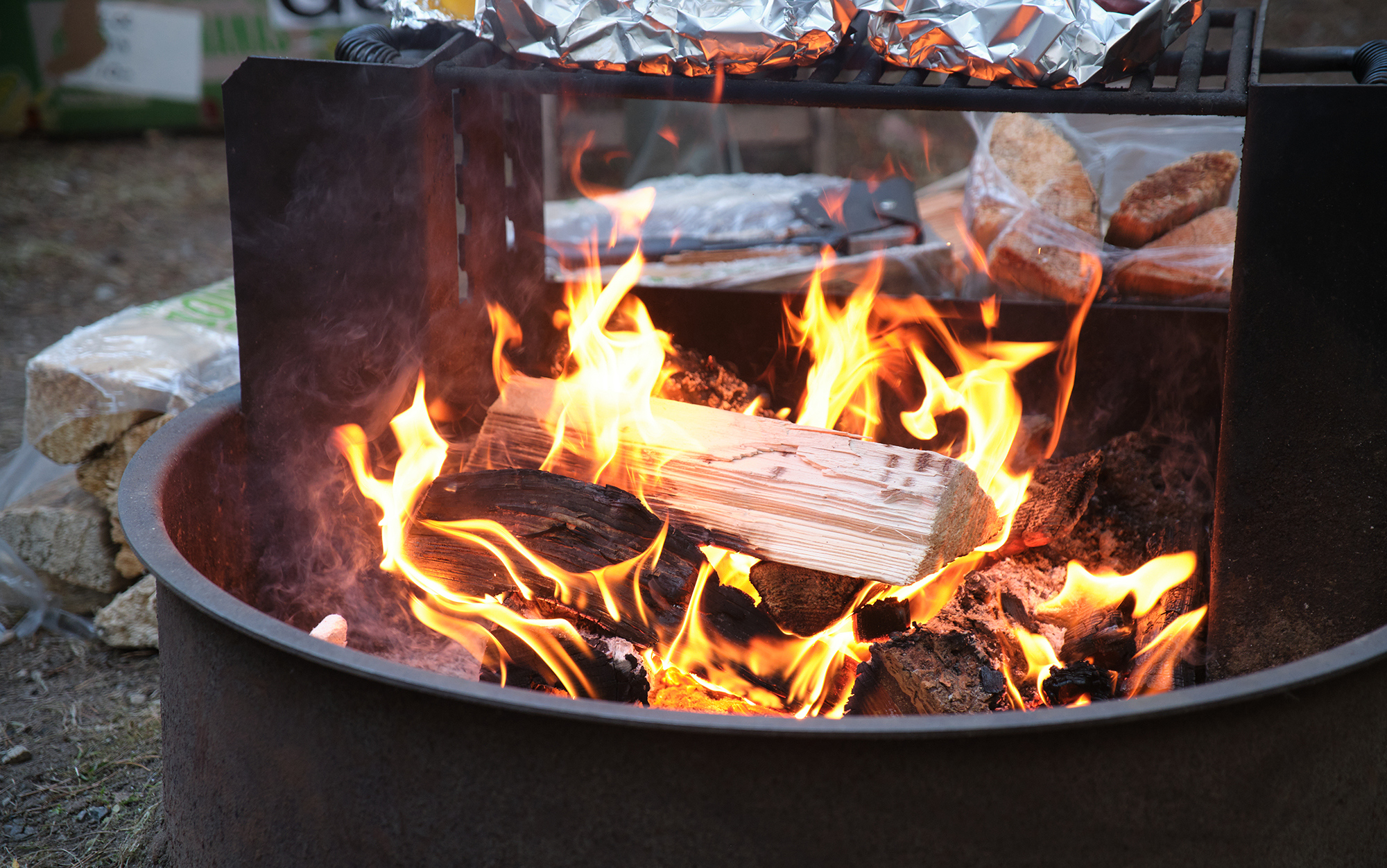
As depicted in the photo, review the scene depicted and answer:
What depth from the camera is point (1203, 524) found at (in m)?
2.05

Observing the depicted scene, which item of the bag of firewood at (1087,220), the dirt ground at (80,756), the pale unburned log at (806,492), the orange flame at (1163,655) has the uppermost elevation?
the bag of firewood at (1087,220)

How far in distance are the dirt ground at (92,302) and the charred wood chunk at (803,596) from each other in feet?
3.87

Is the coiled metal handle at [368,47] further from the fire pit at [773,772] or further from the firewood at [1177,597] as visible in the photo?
the firewood at [1177,597]

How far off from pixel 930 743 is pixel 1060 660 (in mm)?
782

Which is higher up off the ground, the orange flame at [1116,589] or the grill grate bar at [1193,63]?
the grill grate bar at [1193,63]

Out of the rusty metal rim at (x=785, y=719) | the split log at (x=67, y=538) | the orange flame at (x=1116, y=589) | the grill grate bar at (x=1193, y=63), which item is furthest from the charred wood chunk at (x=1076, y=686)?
the split log at (x=67, y=538)

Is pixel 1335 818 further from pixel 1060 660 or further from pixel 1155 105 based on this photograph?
pixel 1155 105

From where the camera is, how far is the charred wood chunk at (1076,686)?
1688mm

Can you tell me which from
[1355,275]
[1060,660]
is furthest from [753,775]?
[1355,275]

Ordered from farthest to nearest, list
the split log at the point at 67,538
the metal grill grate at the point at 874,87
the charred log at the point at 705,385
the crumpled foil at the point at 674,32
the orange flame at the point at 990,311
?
the split log at the point at 67,538 → the orange flame at the point at 990,311 → the charred log at the point at 705,385 → the crumpled foil at the point at 674,32 → the metal grill grate at the point at 874,87

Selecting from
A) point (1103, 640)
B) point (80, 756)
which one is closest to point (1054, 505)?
point (1103, 640)

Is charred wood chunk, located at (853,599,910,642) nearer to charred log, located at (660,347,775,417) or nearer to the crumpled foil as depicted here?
charred log, located at (660,347,775,417)

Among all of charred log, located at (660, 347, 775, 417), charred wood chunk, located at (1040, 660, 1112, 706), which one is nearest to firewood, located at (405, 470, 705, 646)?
charred log, located at (660, 347, 775, 417)

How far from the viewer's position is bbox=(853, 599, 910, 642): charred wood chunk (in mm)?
1812
